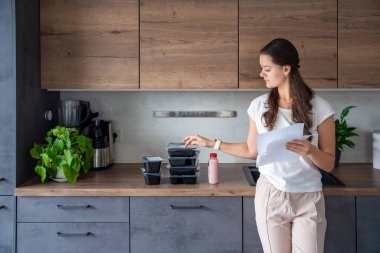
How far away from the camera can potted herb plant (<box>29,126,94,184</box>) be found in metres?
2.01

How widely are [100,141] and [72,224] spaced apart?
0.60 m

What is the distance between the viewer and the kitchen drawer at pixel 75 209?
6.39 feet

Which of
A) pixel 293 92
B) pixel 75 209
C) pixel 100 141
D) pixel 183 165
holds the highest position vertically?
pixel 293 92

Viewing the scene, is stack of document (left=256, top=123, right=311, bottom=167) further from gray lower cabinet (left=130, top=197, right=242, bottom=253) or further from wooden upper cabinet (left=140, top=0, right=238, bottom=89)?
wooden upper cabinet (left=140, top=0, right=238, bottom=89)

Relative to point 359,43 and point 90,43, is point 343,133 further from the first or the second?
point 90,43

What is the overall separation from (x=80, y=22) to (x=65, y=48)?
0.58 feet

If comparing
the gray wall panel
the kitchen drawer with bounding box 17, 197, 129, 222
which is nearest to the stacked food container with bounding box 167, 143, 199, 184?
the kitchen drawer with bounding box 17, 197, 129, 222

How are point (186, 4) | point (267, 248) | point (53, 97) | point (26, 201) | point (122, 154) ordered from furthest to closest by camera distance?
point (122, 154) < point (53, 97) < point (186, 4) < point (26, 201) < point (267, 248)

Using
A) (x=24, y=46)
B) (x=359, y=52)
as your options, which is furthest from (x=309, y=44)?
(x=24, y=46)

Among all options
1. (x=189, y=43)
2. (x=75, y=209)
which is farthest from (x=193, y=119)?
(x=75, y=209)

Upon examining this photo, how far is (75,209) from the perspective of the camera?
1.95 m

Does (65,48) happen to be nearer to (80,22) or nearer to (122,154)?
(80,22)

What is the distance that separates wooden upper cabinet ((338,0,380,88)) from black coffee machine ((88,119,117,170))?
1.48m

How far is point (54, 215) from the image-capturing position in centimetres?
196
